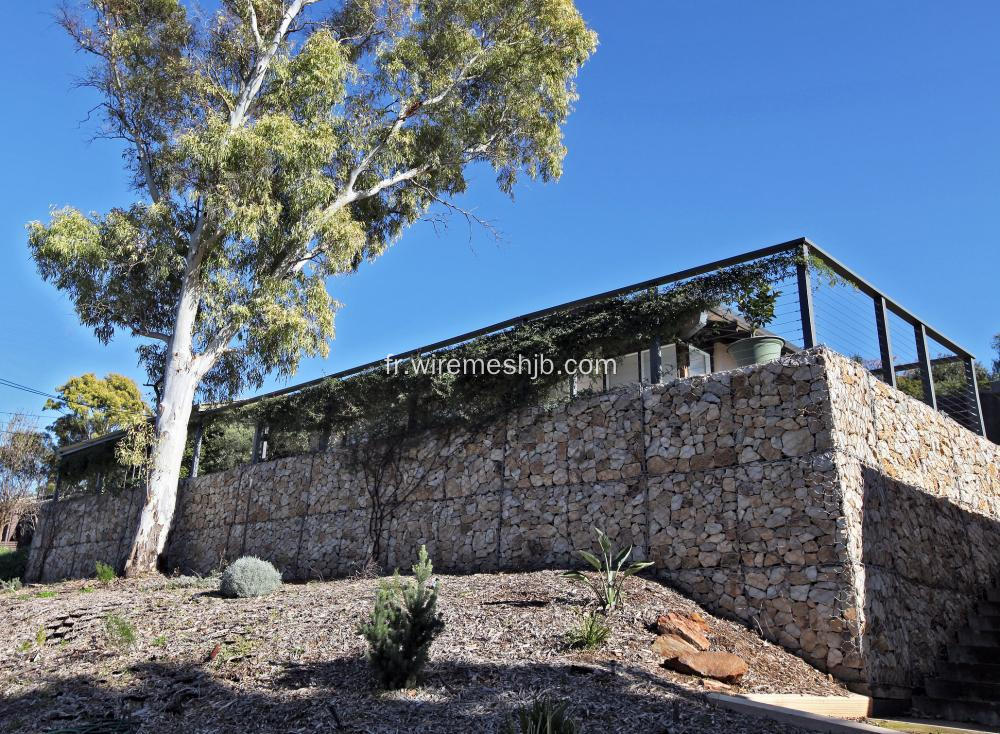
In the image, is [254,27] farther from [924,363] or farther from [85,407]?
[85,407]

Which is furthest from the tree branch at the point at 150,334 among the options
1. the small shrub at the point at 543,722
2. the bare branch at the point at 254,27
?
the small shrub at the point at 543,722

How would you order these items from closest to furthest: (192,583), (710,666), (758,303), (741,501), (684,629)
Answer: (710,666) → (684,629) → (741,501) → (758,303) → (192,583)

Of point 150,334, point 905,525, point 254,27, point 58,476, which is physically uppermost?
point 254,27

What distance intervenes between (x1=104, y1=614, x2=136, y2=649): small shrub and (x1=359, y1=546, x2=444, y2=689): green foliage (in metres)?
2.99

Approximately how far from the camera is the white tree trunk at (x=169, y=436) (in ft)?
44.2

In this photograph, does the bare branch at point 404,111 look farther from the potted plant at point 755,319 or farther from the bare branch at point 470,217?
the potted plant at point 755,319

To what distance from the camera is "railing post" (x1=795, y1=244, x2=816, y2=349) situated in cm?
827

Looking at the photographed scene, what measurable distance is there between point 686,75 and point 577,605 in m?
8.08

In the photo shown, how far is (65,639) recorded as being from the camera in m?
7.89

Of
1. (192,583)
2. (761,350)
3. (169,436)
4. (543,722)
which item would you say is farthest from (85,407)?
(543,722)

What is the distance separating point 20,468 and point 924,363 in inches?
1315

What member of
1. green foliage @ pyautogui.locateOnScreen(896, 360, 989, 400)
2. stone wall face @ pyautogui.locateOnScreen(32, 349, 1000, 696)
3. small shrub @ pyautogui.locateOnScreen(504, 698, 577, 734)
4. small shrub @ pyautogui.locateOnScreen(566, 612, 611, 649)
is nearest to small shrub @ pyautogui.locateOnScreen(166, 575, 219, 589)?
stone wall face @ pyautogui.locateOnScreen(32, 349, 1000, 696)

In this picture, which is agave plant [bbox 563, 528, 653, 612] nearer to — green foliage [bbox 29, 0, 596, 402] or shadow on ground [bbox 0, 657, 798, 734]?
shadow on ground [bbox 0, 657, 798, 734]

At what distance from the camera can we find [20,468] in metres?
30.7
